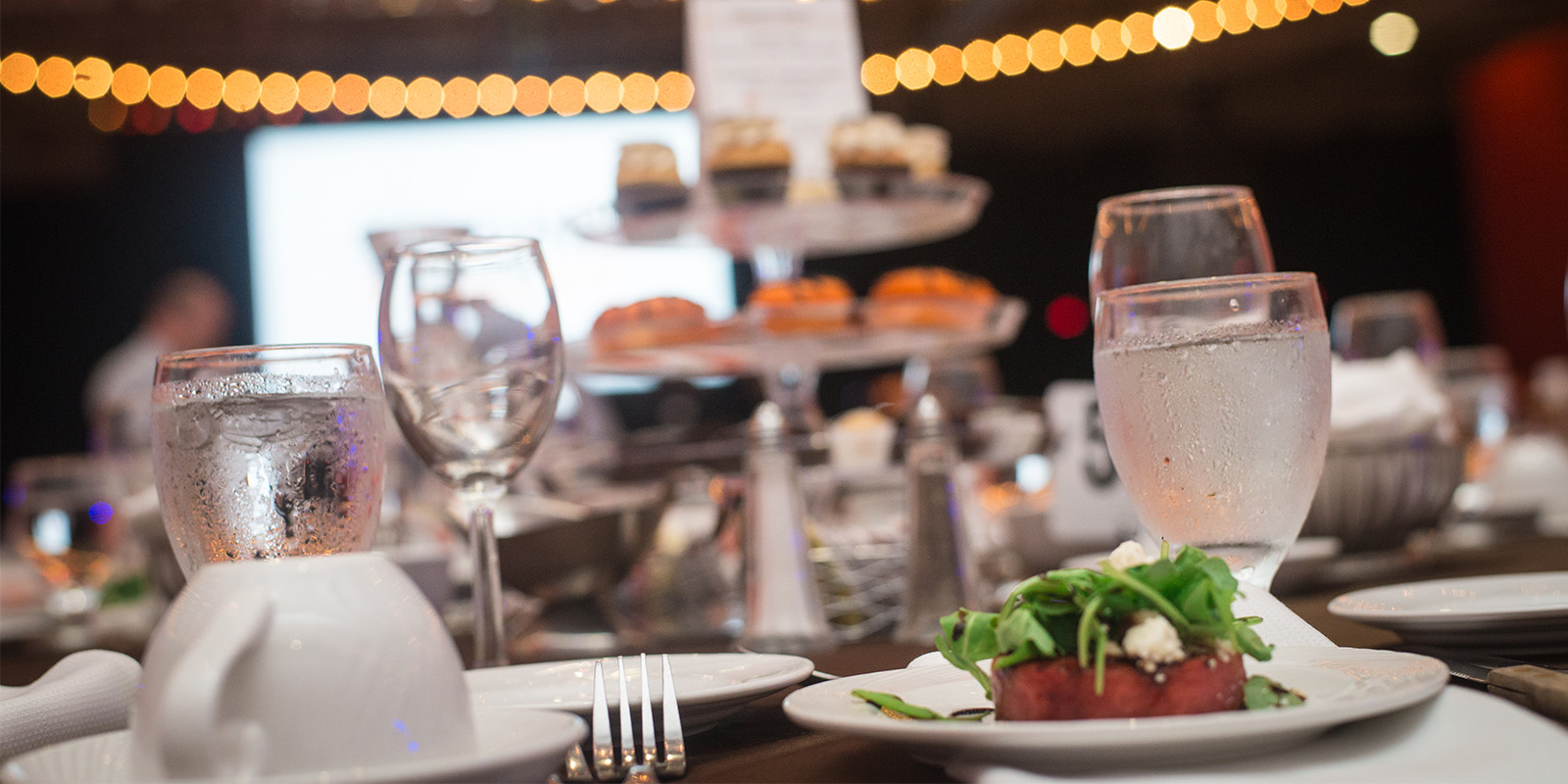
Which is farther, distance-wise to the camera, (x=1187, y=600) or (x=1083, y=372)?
(x=1083, y=372)

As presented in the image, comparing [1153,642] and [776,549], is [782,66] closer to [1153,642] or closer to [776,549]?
A: [776,549]

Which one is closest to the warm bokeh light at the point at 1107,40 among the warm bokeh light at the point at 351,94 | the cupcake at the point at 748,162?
the warm bokeh light at the point at 351,94

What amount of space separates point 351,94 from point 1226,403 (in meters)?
7.37

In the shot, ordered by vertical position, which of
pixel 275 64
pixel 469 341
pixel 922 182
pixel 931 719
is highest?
pixel 275 64

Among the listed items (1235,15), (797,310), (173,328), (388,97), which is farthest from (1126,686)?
(1235,15)

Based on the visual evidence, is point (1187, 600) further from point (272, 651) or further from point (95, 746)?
point (95, 746)

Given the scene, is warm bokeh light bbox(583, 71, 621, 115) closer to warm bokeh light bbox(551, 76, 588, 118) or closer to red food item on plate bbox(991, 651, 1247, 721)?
warm bokeh light bbox(551, 76, 588, 118)

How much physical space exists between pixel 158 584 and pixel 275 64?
6.36 meters

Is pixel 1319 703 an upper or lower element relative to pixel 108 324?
lower

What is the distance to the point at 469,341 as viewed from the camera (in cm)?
76

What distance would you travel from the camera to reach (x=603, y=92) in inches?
287

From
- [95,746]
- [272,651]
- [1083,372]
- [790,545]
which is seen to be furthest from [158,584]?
[1083,372]

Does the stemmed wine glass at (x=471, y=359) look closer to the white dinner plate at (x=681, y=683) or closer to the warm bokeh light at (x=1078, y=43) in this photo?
the white dinner plate at (x=681, y=683)

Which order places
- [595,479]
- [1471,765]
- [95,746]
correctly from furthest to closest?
[595,479]
[95,746]
[1471,765]
